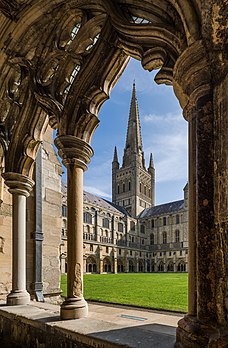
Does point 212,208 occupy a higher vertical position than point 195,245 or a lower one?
higher

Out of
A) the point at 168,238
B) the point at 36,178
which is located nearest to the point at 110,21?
the point at 36,178

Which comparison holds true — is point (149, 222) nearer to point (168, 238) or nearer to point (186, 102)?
point (168, 238)

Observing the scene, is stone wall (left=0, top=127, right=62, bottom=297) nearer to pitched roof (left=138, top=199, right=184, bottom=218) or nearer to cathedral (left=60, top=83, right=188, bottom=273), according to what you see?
cathedral (left=60, top=83, right=188, bottom=273)

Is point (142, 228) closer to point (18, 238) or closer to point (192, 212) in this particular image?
point (18, 238)

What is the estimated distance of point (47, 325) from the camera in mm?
2553

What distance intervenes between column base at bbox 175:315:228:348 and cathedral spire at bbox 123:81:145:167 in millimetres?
58184

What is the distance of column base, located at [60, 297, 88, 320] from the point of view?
2600mm

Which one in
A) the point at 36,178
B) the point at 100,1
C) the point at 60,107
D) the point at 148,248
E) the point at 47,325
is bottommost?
the point at 148,248

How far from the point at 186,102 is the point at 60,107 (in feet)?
5.51

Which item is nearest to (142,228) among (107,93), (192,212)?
(107,93)

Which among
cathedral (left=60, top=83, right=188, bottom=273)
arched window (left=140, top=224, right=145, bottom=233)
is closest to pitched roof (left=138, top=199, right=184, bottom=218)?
cathedral (left=60, top=83, right=188, bottom=273)

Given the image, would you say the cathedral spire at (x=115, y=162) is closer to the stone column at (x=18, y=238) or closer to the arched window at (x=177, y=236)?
the arched window at (x=177, y=236)

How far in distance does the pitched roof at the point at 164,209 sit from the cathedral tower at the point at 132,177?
131 cm

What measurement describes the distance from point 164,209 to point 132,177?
9.64 metres
